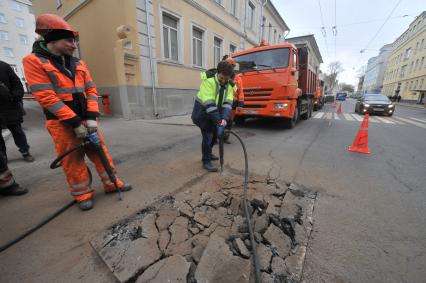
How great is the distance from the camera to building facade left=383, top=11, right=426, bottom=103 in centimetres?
3222

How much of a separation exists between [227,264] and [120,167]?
276cm

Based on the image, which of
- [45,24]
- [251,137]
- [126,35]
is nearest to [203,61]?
[126,35]

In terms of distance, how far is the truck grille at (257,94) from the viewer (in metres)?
6.04

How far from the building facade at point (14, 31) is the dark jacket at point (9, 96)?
46.7 m

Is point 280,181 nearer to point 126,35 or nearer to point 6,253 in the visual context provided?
point 6,253

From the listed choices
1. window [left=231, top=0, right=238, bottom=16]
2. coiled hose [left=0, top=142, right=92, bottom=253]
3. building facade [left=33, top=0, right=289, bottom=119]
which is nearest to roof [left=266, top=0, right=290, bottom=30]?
window [left=231, top=0, right=238, bottom=16]

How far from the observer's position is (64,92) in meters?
1.99

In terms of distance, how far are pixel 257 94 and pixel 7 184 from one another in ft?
19.6

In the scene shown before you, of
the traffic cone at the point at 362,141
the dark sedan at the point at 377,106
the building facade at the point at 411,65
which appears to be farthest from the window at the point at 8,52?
the building facade at the point at 411,65

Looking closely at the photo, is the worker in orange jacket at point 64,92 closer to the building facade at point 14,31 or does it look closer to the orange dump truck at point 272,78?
the orange dump truck at point 272,78

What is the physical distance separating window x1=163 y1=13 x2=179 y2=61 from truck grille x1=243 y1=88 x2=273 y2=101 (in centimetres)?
534

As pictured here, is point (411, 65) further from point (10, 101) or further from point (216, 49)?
point (10, 101)

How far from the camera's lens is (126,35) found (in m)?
7.66

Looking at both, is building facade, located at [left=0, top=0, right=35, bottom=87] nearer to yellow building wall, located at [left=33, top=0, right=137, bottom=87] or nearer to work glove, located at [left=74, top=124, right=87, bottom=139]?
yellow building wall, located at [left=33, top=0, right=137, bottom=87]
